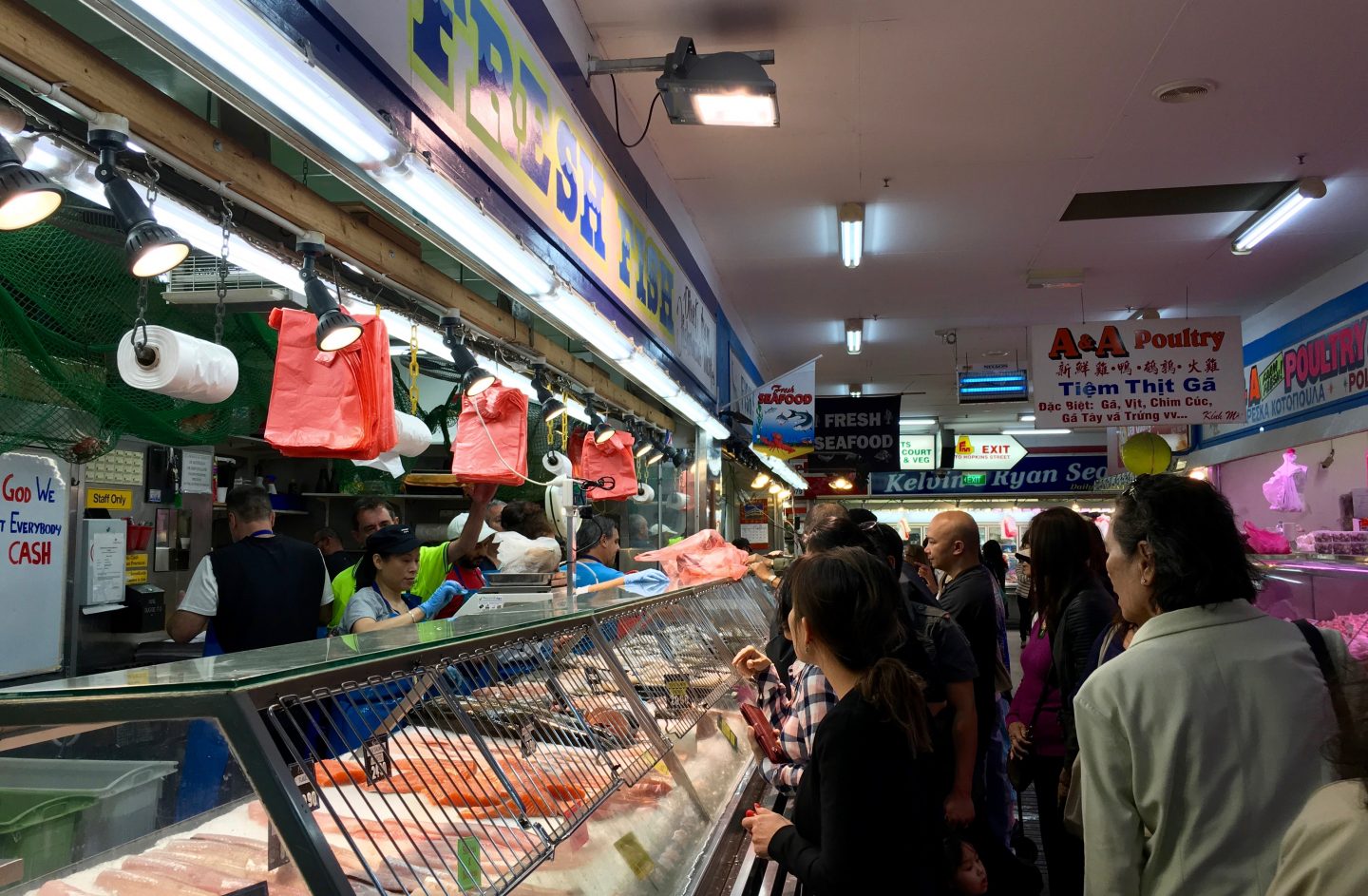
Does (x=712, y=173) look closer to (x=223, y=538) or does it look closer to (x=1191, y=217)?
(x=1191, y=217)

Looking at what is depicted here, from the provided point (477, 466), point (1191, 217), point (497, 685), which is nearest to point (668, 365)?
point (477, 466)

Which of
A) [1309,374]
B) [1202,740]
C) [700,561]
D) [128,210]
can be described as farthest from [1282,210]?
[128,210]

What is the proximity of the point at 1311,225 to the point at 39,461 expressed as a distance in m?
10.1

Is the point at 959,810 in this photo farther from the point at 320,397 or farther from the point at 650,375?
the point at 650,375

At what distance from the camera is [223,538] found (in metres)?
8.68

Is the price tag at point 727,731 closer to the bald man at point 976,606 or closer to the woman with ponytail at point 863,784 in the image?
the bald man at point 976,606

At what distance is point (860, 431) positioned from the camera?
48.3ft

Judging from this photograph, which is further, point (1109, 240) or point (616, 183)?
point (1109, 240)

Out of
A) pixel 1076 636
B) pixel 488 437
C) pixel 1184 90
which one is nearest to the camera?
pixel 1076 636

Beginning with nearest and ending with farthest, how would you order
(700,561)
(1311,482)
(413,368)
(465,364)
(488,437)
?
1. (413,368)
2. (465,364)
3. (488,437)
4. (700,561)
5. (1311,482)

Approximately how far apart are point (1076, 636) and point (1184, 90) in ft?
12.8

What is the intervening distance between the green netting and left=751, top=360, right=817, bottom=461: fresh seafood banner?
22.7 feet

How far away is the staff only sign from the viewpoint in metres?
9.91

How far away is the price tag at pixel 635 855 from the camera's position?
2.41 meters
